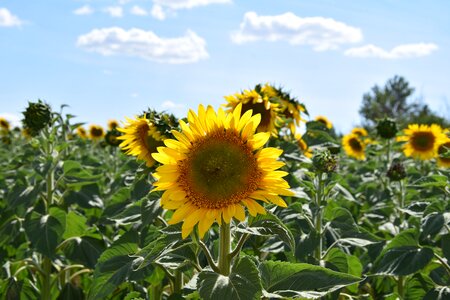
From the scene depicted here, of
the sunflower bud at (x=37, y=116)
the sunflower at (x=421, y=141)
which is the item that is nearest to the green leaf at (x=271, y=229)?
the sunflower bud at (x=37, y=116)

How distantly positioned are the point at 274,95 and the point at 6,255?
2177 millimetres

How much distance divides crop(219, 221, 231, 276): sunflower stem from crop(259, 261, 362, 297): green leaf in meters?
0.13

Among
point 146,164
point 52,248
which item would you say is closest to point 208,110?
point 146,164

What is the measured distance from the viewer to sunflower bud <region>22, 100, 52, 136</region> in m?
3.79

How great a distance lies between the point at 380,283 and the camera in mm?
3734

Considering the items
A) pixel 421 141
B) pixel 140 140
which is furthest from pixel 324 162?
pixel 421 141

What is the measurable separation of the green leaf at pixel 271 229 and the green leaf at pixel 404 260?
3.55ft

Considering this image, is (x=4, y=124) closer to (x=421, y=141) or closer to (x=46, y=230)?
(x=421, y=141)

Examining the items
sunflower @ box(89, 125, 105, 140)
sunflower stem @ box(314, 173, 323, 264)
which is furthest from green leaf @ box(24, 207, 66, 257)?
sunflower @ box(89, 125, 105, 140)

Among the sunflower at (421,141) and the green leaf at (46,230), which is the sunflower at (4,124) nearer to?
the sunflower at (421,141)

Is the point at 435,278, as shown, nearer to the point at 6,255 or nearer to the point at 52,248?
the point at 52,248

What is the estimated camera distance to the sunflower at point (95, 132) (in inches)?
394

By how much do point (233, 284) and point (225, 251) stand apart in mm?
149

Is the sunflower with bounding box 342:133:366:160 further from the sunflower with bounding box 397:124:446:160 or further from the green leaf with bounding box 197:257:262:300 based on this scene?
the green leaf with bounding box 197:257:262:300
